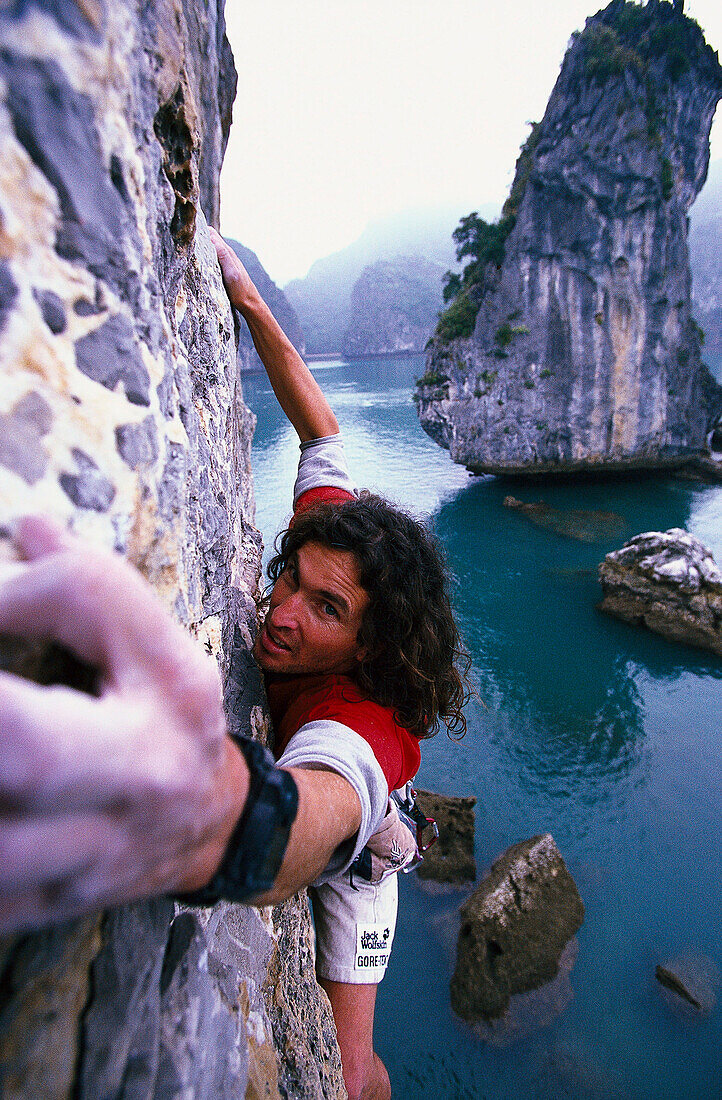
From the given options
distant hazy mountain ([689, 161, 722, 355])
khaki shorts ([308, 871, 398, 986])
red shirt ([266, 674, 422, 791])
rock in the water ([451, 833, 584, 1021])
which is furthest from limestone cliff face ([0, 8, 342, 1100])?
distant hazy mountain ([689, 161, 722, 355])

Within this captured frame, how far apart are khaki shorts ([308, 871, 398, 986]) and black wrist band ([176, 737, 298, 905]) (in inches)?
58.3

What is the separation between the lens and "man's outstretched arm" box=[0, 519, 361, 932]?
41cm

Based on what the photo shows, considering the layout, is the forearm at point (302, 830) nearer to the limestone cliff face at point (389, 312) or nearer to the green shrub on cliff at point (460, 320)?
the green shrub on cliff at point (460, 320)

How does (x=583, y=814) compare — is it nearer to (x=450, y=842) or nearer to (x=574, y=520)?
(x=450, y=842)

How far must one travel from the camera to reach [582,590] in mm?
11031

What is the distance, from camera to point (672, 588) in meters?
9.07

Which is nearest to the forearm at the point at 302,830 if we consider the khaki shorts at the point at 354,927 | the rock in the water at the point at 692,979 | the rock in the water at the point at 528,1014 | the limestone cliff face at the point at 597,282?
the khaki shorts at the point at 354,927

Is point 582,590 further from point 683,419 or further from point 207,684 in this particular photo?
point 207,684

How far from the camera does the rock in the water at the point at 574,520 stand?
13.7m

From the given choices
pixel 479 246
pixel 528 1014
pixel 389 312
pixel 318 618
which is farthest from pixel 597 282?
pixel 389 312

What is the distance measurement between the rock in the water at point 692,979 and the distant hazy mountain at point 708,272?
54366 millimetres

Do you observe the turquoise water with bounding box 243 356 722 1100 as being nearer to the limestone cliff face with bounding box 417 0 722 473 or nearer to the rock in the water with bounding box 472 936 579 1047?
the rock in the water with bounding box 472 936 579 1047

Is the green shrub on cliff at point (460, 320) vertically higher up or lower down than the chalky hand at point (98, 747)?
higher up

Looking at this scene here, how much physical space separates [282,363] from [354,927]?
224cm
